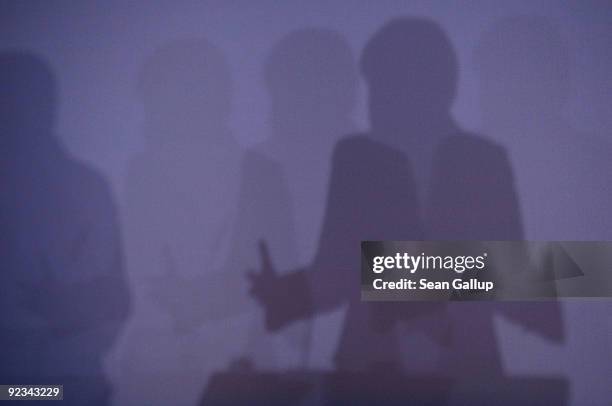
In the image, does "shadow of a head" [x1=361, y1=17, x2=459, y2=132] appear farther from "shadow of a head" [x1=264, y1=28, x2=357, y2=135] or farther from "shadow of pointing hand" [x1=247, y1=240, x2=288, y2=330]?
"shadow of pointing hand" [x1=247, y1=240, x2=288, y2=330]

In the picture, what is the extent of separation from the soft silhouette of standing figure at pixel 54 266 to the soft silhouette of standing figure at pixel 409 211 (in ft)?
2.59

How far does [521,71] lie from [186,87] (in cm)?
168

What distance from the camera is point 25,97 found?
7.61 ft

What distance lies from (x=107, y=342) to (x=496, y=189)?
6.78 ft

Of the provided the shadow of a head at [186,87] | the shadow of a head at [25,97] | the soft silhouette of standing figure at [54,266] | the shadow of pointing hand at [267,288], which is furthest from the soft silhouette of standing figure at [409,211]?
the shadow of a head at [25,97]

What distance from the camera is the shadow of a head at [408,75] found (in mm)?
2273

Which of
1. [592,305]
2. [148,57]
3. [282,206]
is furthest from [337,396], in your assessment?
[148,57]

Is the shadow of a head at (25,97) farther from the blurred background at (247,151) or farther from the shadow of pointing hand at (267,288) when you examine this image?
the shadow of pointing hand at (267,288)

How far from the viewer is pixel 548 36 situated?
2.29m

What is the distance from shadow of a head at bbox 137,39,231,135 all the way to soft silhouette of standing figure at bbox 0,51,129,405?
47cm

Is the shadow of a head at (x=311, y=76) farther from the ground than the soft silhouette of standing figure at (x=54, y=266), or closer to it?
farther from the ground

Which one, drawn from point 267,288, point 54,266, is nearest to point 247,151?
point 267,288

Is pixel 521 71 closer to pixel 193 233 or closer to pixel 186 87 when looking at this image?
pixel 186 87

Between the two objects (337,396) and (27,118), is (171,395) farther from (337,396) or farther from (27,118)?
(27,118)
